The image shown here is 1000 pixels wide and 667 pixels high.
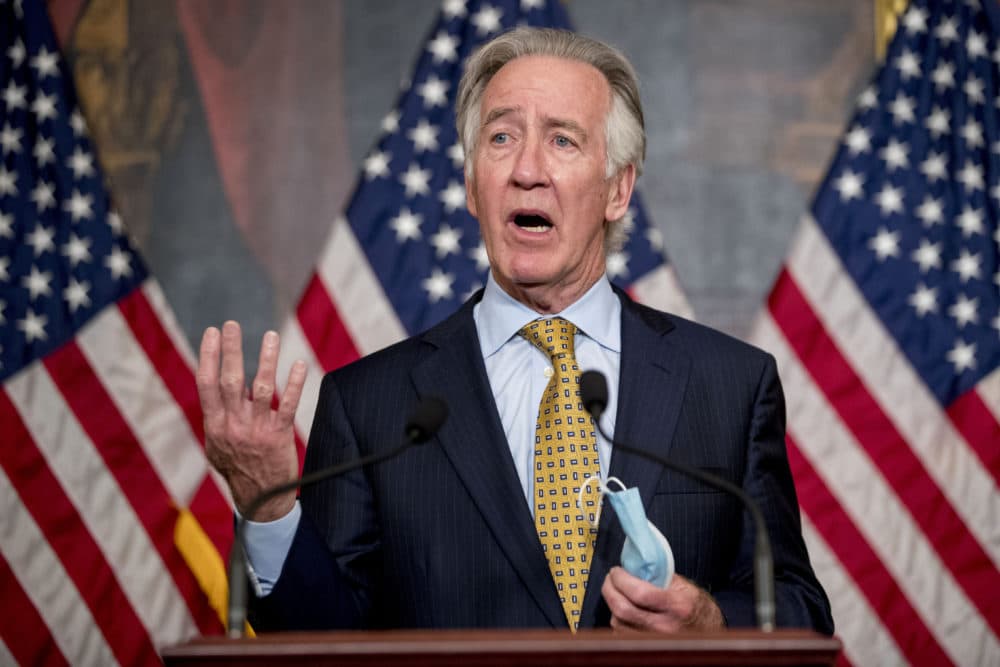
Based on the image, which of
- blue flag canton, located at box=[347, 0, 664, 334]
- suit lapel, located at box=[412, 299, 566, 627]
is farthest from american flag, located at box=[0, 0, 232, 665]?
suit lapel, located at box=[412, 299, 566, 627]

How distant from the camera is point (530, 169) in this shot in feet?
7.89

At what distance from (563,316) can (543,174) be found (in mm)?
279

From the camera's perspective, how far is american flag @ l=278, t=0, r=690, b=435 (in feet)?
12.9

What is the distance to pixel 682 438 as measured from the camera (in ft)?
7.32

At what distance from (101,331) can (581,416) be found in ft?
7.34

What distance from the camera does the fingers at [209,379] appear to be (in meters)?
1.80

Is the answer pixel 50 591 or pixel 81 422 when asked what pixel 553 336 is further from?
pixel 50 591

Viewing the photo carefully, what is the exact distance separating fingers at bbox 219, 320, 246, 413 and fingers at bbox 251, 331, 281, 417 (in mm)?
22

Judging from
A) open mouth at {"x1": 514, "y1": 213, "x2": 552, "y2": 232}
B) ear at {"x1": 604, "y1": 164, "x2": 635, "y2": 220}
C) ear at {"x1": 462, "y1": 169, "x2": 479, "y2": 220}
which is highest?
ear at {"x1": 604, "y1": 164, "x2": 635, "y2": 220}

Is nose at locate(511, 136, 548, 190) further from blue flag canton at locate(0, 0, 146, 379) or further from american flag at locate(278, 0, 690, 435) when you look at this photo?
blue flag canton at locate(0, 0, 146, 379)

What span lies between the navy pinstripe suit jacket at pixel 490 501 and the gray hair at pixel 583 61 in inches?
16.1

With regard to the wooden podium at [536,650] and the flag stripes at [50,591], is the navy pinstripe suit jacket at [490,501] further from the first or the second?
the flag stripes at [50,591]

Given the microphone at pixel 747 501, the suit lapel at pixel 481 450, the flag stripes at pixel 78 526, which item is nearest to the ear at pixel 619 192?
the suit lapel at pixel 481 450

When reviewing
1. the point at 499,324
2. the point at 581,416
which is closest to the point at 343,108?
the point at 499,324
